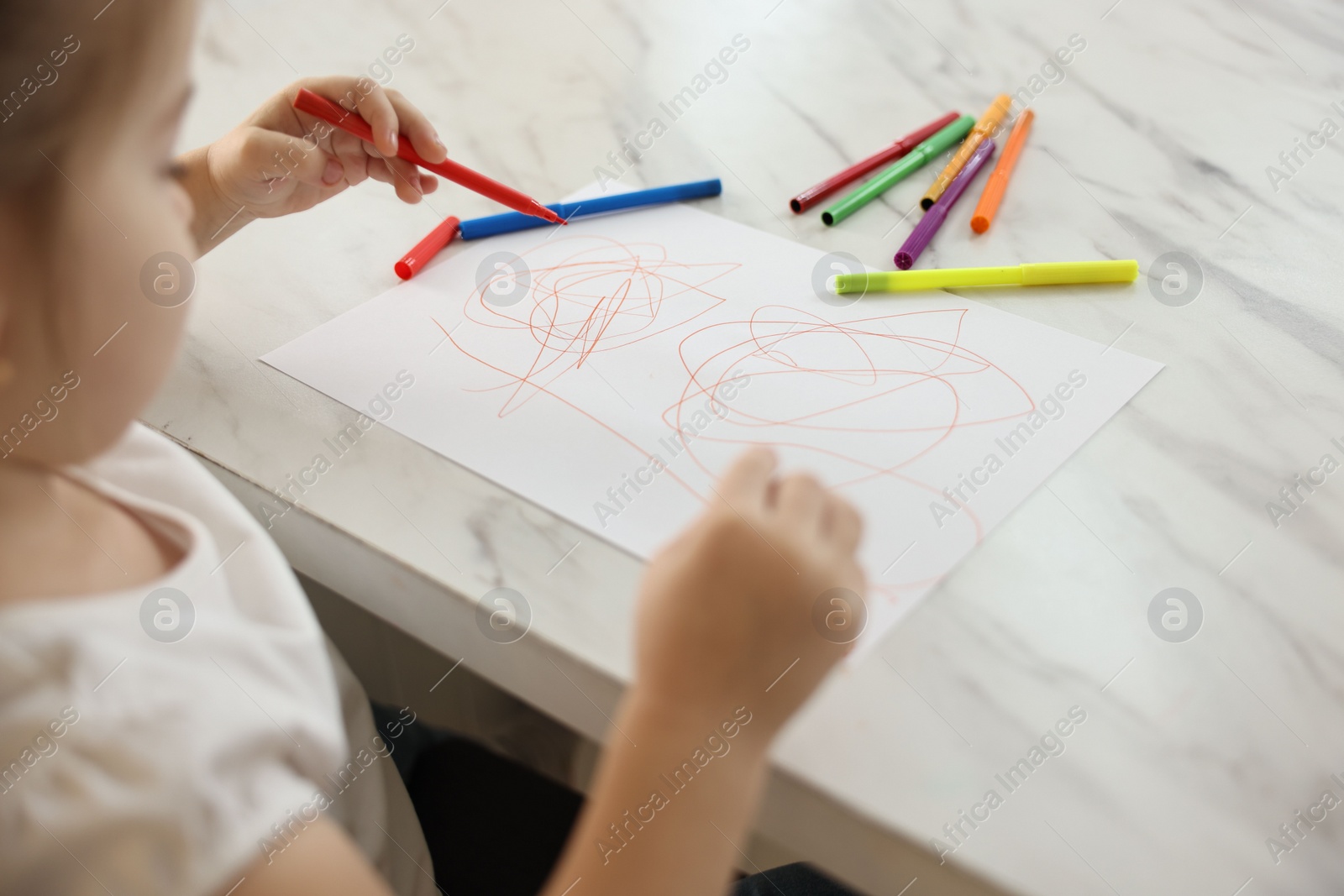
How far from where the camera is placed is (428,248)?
53cm

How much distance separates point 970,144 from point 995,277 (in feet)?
0.51

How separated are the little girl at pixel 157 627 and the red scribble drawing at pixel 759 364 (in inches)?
3.8

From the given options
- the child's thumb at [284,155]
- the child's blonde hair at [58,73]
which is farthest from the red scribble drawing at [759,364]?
the child's blonde hair at [58,73]

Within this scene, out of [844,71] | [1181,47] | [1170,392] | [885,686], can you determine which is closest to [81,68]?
[885,686]

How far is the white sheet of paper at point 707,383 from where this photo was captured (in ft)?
1.23

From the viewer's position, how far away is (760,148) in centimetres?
63

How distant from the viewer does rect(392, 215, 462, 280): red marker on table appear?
1.69 ft

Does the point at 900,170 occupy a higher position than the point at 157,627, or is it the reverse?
the point at 900,170

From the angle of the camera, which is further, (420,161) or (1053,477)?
(420,161)

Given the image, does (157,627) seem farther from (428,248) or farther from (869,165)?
(869,165)

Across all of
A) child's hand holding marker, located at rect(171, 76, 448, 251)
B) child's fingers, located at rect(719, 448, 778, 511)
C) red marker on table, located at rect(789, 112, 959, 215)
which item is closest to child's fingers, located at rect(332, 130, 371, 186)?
child's hand holding marker, located at rect(171, 76, 448, 251)

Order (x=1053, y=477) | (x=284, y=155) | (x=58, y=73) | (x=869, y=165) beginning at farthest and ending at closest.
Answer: (x=869, y=165) → (x=284, y=155) → (x=1053, y=477) → (x=58, y=73)

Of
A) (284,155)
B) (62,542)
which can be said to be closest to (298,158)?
(284,155)

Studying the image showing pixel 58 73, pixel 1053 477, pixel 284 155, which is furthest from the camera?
pixel 284 155
